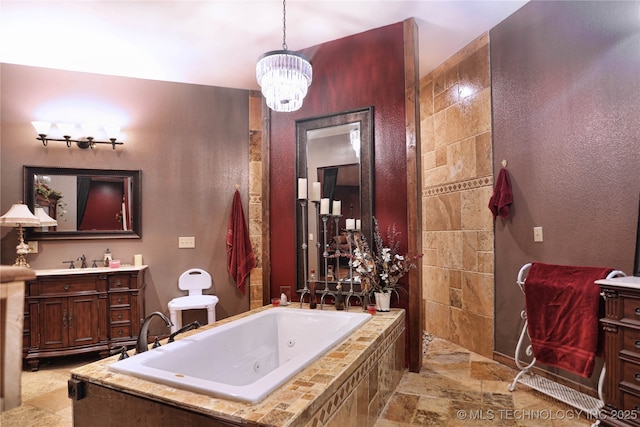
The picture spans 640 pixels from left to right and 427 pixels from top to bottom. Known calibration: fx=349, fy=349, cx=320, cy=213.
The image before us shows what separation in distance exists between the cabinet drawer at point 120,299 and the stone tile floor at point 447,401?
64cm

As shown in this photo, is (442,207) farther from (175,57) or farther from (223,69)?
(175,57)

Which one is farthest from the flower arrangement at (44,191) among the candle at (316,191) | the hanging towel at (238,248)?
the candle at (316,191)

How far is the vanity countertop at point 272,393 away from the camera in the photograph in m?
1.21

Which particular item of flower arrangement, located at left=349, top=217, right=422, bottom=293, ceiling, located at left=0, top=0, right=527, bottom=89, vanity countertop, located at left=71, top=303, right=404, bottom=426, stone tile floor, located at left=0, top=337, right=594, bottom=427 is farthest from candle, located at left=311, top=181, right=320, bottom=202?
stone tile floor, located at left=0, top=337, right=594, bottom=427

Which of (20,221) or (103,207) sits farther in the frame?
(103,207)

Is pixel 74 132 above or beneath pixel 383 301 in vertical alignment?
above

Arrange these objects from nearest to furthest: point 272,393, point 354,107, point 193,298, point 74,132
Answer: point 272,393, point 354,107, point 74,132, point 193,298

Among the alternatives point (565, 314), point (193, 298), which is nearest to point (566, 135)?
point (565, 314)

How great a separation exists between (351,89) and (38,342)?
348 centimetres

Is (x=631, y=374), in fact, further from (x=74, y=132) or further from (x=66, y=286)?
(x=74, y=132)

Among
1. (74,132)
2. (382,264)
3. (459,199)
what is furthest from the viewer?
(74,132)

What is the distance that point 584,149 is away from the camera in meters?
2.28

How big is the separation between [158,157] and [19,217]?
4.29 feet

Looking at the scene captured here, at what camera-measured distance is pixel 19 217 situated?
3.06 meters
